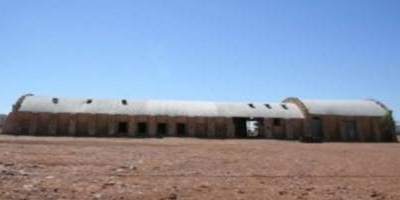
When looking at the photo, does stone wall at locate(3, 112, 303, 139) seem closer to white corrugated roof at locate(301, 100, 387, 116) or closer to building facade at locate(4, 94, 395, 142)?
building facade at locate(4, 94, 395, 142)

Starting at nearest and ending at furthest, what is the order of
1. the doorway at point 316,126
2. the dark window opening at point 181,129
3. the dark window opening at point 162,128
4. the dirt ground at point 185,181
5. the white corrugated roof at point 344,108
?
the dirt ground at point 185,181 < the dark window opening at point 162,128 < the dark window opening at point 181,129 < the doorway at point 316,126 < the white corrugated roof at point 344,108

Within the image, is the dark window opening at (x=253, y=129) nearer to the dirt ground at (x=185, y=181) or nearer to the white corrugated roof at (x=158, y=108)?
the white corrugated roof at (x=158, y=108)

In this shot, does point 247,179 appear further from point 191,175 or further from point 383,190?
point 383,190

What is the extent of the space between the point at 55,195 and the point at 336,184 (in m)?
7.70

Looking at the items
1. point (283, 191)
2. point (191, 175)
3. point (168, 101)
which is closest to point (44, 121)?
point (168, 101)

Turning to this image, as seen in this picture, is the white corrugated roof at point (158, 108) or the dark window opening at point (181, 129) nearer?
the white corrugated roof at point (158, 108)

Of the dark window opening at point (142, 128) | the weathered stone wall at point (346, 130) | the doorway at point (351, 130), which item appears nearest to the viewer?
the dark window opening at point (142, 128)

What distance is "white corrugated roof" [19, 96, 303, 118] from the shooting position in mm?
52469

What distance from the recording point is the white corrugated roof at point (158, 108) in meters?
52.5

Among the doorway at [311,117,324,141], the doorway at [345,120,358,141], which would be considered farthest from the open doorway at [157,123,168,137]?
the doorway at [345,120,358,141]

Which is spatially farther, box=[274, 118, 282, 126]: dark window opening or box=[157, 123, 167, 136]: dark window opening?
box=[274, 118, 282, 126]: dark window opening

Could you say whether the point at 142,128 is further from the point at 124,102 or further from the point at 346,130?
the point at 346,130

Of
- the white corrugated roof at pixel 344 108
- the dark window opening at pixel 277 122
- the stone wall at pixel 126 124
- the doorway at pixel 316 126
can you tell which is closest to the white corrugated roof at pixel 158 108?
the dark window opening at pixel 277 122

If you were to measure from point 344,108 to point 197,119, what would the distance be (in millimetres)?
19185
